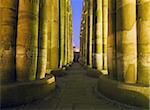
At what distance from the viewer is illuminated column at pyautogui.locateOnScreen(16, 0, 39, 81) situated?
605 cm

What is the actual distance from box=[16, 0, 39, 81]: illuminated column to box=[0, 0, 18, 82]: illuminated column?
0.18 m

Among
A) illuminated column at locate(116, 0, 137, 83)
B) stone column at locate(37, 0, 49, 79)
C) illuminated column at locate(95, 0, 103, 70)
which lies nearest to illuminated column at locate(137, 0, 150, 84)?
illuminated column at locate(116, 0, 137, 83)

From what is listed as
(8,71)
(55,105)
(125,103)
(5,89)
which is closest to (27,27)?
(8,71)

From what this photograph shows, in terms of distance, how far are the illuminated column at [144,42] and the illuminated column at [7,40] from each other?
11.7ft

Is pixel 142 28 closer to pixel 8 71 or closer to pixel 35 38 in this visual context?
pixel 35 38

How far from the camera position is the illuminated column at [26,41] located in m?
6.05

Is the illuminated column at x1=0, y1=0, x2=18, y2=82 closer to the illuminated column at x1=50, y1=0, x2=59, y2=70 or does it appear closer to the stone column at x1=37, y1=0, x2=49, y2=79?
the stone column at x1=37, y1=0, x2=49, y2=79

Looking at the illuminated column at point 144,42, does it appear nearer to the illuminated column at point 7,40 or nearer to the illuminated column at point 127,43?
the illuminated column at point 127,43

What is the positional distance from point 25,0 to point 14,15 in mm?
611

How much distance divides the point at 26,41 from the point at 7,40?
60 centimetres

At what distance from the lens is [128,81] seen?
19.4ft

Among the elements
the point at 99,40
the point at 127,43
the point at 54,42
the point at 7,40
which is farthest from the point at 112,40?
the point at 54,42

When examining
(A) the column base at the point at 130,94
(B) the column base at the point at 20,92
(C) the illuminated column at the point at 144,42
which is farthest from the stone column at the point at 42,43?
(C) the illuminated column at the point at 144,42

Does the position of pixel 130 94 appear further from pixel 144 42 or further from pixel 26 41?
pixel 26 41
